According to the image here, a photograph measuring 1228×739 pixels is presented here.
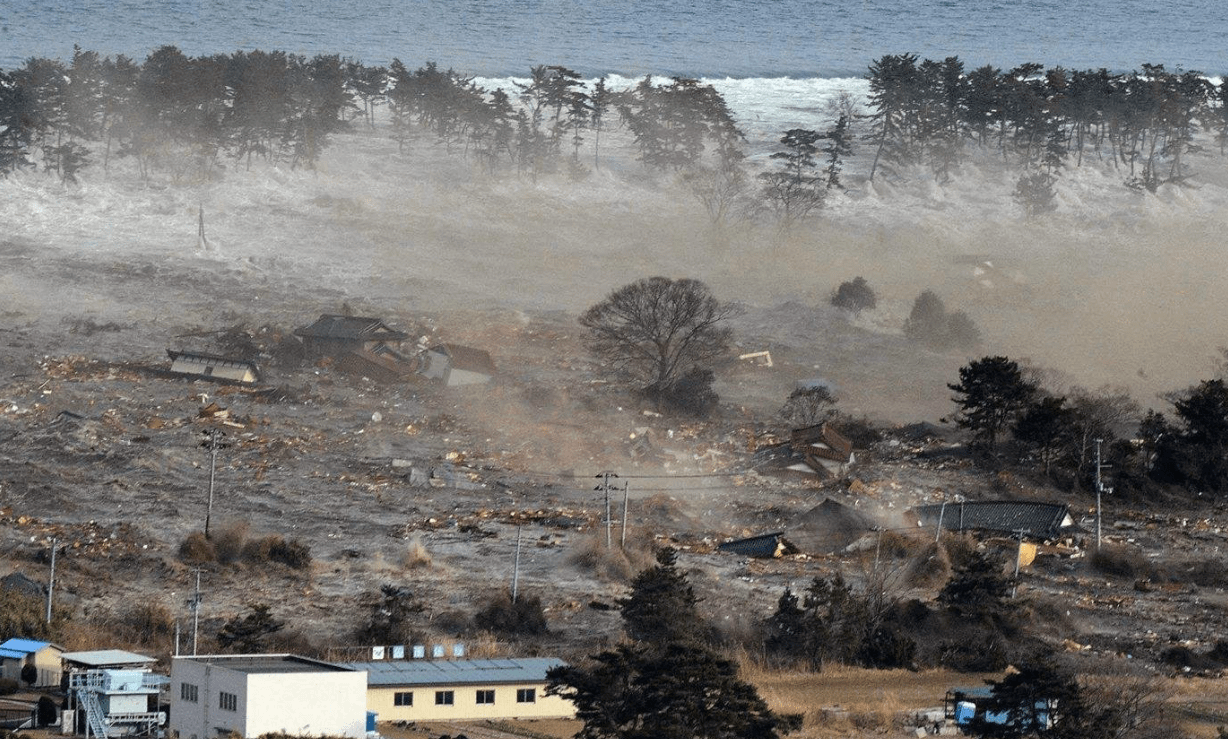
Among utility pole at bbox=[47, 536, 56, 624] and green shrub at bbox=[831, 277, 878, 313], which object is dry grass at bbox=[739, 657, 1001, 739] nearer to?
utility pole at bbox=[47, 536, 56, 624]

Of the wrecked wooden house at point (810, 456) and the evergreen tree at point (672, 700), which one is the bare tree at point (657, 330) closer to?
the wrecked wooden house at point (810, 456)

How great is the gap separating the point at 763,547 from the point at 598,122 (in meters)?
64.6

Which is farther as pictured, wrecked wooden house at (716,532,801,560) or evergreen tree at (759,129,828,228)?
evergreen tree at (759,129,828,228)

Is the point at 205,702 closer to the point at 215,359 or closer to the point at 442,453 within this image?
the point at 442,453

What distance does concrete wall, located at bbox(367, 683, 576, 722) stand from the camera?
38.5 metres

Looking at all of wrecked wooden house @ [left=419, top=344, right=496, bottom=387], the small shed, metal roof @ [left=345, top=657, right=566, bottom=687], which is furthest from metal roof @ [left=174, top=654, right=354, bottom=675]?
wrecked wooden house @ [left=419, top=344, right=496, bottom=387]

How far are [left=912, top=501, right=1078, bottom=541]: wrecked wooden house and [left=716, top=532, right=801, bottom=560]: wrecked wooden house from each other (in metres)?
4.25

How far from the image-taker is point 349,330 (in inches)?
2982

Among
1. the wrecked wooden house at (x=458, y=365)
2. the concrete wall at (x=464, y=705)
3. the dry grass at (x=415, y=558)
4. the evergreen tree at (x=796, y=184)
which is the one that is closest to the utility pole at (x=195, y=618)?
the concrete wall at (x=464, y=705)

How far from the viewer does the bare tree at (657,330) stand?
73750 mm

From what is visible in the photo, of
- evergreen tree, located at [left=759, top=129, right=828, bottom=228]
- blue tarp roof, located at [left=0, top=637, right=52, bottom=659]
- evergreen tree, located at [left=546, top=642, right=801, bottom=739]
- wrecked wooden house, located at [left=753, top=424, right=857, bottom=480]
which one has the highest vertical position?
evergreen tree, located at [left=759, top=129, right=828, bottom=228]

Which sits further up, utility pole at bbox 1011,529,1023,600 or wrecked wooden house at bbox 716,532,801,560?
utility pole at bbox 1011,529,1023,600

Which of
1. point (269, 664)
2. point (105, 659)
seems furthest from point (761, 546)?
point (105, 659)

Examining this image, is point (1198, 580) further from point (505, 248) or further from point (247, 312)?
point (505, 248)
